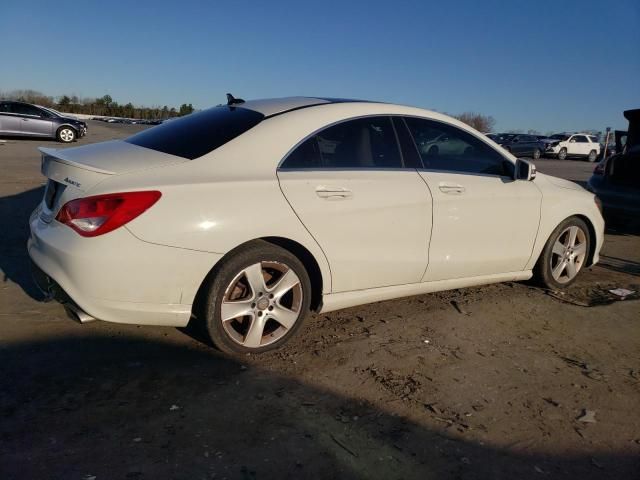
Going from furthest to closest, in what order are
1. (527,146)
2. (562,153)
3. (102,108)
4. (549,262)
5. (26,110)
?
1. (102,108)
2. (562,153)
3. (527,146)
4. (26,110)
5. (549,262)

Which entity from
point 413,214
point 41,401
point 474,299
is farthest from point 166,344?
point 474,299

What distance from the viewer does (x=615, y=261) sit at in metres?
6.24

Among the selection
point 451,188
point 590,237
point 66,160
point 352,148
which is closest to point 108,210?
point 66,160

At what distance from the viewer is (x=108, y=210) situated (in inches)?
113

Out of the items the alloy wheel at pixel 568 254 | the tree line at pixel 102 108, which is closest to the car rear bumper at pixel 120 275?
the alloy wheel at pixel 568 254

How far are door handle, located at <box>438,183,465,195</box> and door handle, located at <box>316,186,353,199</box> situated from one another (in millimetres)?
824

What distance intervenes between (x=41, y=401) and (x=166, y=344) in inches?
33.8

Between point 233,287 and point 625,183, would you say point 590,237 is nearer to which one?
point 625,183

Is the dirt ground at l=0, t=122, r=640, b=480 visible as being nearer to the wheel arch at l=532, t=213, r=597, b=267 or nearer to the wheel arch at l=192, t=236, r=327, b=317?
the wheel arch at l=192, t=236, r=327, b=317

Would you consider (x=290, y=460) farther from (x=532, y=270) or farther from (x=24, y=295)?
(x=532, y=270)

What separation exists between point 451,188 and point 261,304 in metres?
1.69

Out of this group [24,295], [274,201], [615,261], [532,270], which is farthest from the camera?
[615,261]

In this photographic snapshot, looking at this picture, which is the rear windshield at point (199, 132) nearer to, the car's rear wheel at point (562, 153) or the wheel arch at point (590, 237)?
the wheel arch at point (590, 237)

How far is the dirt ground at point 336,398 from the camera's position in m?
2.37
